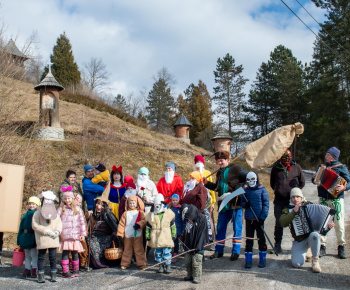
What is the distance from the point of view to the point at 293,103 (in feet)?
112

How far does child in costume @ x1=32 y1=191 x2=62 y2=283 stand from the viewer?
18.2 feet

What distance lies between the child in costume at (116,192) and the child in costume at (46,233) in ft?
4.55

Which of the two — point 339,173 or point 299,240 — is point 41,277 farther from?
point 339,173

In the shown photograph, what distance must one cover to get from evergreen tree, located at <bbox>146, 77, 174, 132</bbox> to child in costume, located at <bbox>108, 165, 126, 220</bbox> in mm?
43590

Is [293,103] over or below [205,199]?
over

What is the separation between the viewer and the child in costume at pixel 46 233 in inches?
219

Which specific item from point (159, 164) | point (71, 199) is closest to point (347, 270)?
point (71, 199)

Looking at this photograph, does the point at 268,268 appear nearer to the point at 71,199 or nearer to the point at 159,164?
the point at 71,199

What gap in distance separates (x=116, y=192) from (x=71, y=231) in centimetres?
144

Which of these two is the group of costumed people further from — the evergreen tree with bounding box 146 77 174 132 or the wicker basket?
the evergreen tree with bounding box 146 77 174 132

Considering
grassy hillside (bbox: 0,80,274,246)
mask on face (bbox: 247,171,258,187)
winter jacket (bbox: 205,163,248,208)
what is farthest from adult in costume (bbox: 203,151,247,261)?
grassy hillside (bbox: 0,80,274,246)

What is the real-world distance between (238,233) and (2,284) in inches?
159

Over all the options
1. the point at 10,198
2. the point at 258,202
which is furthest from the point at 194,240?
the point at 10,198

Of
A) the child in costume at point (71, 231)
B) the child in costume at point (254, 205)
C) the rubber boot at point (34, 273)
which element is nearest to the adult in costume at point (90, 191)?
the child in costume at point (71, 231)
